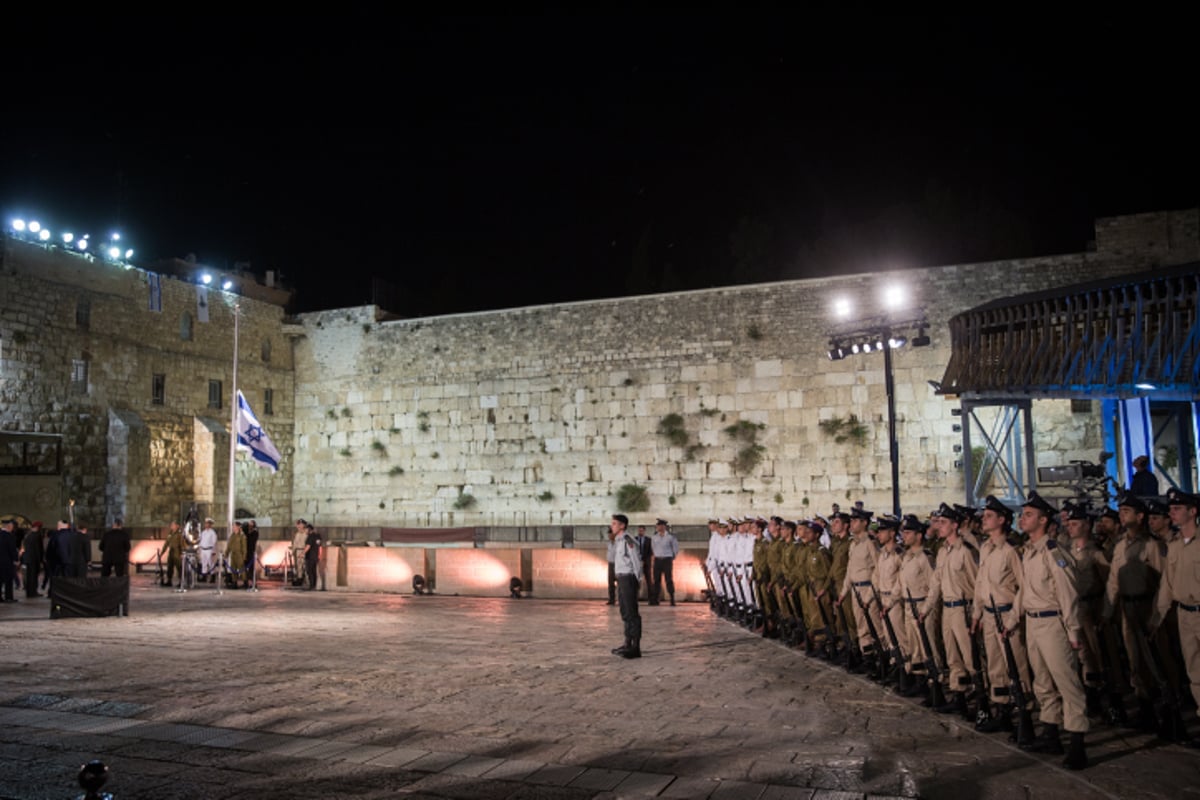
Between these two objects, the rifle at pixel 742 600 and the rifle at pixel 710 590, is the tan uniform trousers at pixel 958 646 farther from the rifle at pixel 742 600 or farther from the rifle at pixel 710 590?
the rifle at pixel 710 590

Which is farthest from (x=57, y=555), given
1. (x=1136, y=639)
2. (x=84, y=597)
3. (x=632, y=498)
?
(x=1136, y=639)

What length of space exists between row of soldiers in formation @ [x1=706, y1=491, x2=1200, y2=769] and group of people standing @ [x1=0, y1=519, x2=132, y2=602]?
1260 centimetres

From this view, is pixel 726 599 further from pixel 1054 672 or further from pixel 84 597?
→ pixel 84 597

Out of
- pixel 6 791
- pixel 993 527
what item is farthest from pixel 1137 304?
pixel 6 791

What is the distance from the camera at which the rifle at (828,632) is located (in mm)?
9656

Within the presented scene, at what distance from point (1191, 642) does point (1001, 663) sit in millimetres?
1204

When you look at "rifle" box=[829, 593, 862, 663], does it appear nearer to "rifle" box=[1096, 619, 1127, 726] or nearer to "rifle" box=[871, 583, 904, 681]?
"rifle" box=[871, 583, 904, 681]

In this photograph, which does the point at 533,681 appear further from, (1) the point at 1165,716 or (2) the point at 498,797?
(1) the point at 1165,716

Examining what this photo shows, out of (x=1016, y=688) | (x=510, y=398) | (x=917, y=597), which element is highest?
(x=510, y=398)

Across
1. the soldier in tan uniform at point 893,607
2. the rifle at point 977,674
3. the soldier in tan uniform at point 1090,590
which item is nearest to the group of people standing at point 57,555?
the soldier in tan uniform at point 893,607

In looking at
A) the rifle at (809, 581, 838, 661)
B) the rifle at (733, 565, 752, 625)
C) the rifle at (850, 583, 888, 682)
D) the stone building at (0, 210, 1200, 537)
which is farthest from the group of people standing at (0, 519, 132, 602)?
the rifle at (850, 583, 888, 682)

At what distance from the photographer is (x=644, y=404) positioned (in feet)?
84.5

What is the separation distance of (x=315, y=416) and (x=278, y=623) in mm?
18079

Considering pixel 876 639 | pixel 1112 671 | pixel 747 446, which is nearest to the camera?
pixel 1112 671
